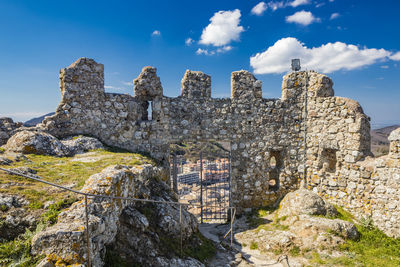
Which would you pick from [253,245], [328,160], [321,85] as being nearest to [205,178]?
[253,245]

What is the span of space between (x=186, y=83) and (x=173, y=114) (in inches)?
54.3

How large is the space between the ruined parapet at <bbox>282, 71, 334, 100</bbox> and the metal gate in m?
3.79

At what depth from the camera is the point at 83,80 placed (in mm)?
8398

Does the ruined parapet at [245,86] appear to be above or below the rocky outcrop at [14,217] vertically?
above

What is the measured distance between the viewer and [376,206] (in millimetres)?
7555

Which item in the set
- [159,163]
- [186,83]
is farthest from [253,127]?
[159,163]

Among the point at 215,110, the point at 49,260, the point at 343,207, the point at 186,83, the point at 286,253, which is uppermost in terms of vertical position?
the point at 186,83

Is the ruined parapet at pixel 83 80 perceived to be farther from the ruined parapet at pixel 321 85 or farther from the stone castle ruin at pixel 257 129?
the ruined parapet at pixel 321 85

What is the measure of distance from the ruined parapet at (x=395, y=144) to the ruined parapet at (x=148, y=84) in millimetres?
8163

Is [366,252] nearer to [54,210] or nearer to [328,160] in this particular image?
[328,160]

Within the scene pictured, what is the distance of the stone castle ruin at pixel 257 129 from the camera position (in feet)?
26.7

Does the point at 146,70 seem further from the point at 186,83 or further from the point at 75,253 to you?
the point at 75,253

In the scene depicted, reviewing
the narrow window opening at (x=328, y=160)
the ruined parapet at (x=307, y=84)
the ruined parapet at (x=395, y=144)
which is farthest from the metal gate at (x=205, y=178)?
the ruined parapet at (x=395, y=144)

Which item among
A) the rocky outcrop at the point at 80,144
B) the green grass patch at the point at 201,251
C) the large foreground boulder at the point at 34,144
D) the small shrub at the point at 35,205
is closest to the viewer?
the small shrub at the point at 35,205
